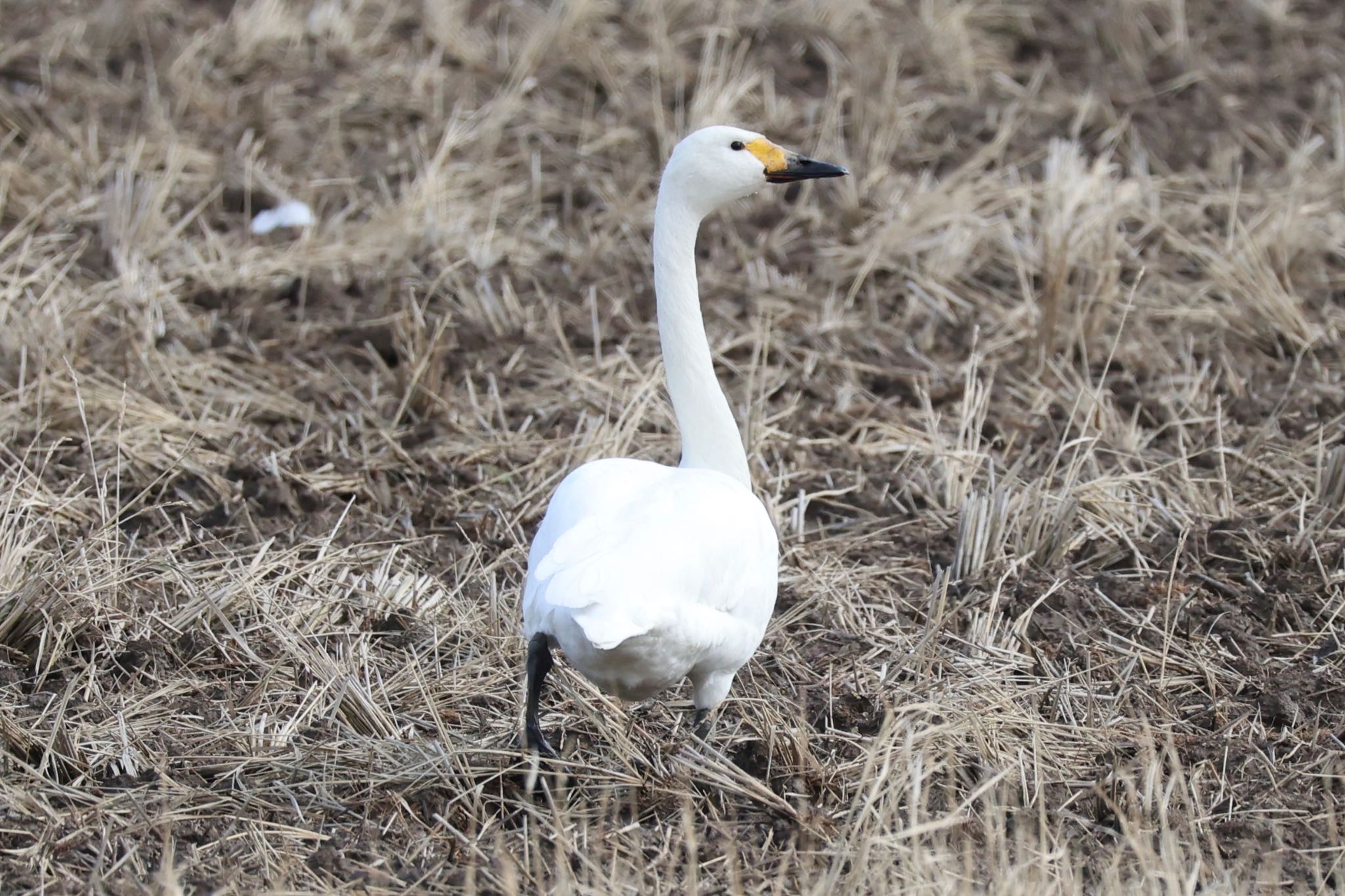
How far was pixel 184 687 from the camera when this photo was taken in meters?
4.11

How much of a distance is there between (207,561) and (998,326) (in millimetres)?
3240

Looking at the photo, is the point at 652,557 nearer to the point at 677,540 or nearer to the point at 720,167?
the point at 677,540

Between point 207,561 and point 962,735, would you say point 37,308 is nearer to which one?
point 207,561

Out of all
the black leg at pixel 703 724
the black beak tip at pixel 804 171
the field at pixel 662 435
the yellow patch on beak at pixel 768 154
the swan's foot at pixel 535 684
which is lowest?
the field at pixel 662 435

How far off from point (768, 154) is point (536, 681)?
57.8 inches

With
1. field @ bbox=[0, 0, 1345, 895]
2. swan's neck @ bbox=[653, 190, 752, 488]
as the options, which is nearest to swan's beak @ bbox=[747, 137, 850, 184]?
swan's neck @ bbox=[653, 190, 752, 488]

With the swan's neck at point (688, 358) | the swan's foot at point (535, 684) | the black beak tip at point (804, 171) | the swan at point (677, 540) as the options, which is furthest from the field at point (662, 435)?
the black beak tip at point (804, 171)

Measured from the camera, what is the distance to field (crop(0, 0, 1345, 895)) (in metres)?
3.58

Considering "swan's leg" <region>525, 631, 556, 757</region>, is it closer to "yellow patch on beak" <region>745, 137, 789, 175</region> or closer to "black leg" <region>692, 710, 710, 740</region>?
"black leg" <region>692, 710, 710, 740</region>

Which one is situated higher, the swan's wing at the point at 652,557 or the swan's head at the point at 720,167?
the swan's head at the point at 720,167

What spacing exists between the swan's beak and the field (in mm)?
1181

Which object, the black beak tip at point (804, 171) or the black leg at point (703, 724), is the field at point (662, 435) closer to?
the black leg at point (703, 724)

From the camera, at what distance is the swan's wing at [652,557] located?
3176 mm

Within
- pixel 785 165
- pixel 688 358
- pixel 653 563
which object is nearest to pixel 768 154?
pixel 785 165
